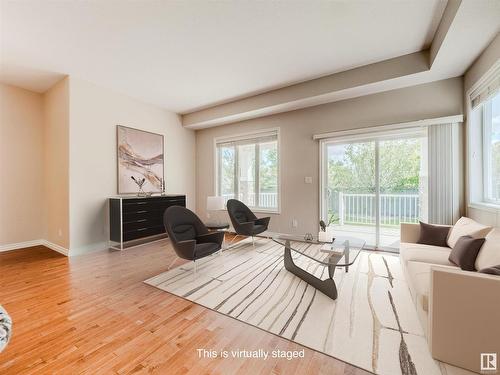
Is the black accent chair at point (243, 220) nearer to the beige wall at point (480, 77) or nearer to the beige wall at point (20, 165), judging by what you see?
the beige wall at point (480, 77)

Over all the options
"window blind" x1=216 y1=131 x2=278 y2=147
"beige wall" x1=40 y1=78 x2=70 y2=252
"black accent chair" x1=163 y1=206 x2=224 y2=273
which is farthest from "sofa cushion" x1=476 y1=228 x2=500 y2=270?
"beige wall" x1=40 y1=78 x2=70 y2=252

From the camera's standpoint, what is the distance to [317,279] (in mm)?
2486

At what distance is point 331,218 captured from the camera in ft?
14.5

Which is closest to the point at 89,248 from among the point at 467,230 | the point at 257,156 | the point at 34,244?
the point at 34,244

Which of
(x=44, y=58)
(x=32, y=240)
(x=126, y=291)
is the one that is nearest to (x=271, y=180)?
(x=126, y=291)

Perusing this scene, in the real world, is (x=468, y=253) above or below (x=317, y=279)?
above

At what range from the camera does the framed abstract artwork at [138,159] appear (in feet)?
14.5

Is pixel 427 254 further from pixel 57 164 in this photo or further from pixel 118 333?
pixel 57 164

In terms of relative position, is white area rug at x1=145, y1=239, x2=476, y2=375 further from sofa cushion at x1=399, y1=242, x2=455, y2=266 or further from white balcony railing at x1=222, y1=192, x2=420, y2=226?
white balcony railing at x1=222, y1=192, x2=420, y2=226

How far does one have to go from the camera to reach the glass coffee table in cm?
232

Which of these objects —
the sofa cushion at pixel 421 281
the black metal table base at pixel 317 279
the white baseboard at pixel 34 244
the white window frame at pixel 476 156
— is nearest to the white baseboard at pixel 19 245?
the white baseboard at pixel 34 244

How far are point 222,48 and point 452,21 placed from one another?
8.20ft

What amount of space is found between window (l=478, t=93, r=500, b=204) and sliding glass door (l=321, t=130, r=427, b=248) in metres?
0.72

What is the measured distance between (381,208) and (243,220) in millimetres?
2591
